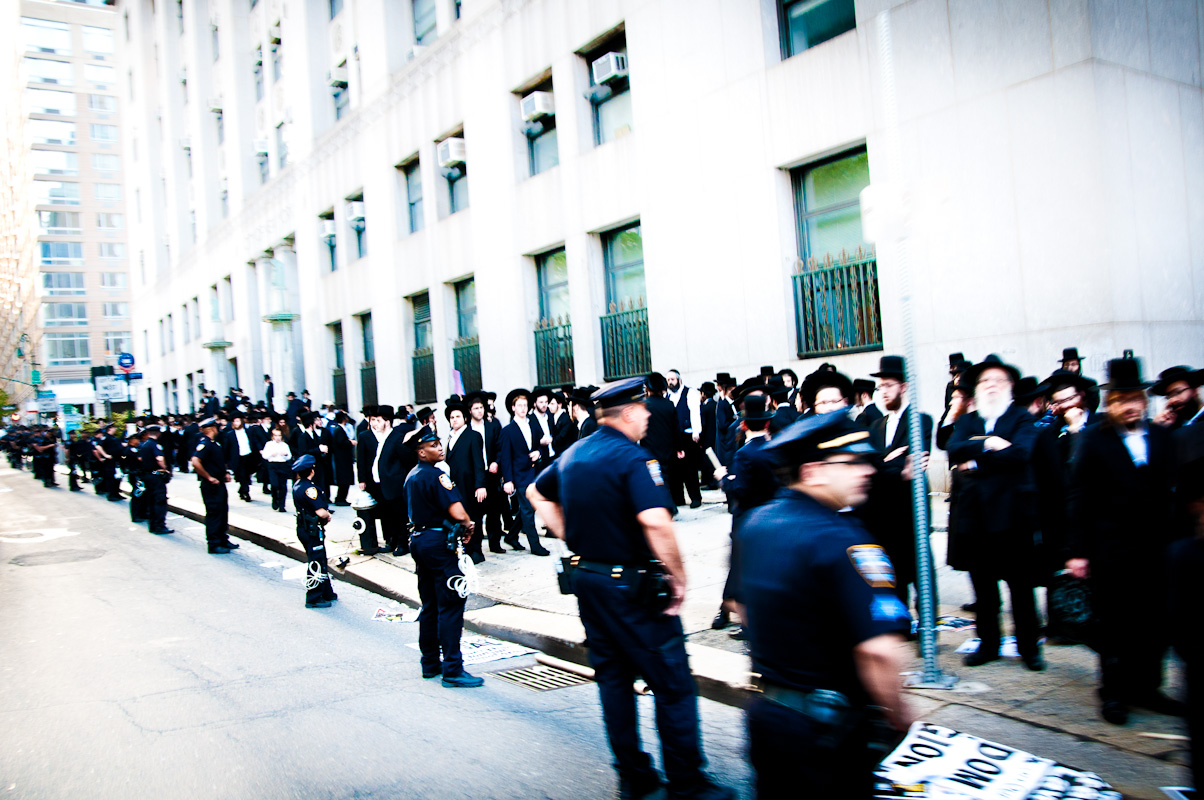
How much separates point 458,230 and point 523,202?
2.63 meters

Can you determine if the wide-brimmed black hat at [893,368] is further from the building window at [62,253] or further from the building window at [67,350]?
the building window at [62,253]

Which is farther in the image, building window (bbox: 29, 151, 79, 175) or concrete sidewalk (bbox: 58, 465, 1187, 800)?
building window (bbox: 29, 151, 79, 175)

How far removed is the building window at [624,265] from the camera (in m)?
15.2

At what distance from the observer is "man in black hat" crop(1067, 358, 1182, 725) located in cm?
443

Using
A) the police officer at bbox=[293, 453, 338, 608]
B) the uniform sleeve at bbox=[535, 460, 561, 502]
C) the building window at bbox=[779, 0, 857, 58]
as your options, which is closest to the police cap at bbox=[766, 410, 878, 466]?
the uniform sleeve at bbox=[535, 460, 561, 502]

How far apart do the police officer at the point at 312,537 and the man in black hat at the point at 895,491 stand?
5.66m

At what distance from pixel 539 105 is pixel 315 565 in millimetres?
10801

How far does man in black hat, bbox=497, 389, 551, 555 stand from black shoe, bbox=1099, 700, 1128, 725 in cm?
655

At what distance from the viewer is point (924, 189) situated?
493 cm

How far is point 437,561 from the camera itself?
6051 mm

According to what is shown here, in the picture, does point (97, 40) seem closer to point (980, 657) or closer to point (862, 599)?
point (980, 657)

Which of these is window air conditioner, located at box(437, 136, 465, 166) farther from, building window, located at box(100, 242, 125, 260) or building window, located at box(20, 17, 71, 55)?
building window, located at box(20, 17, 71, 55)

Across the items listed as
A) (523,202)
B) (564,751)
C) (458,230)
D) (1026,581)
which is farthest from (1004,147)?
(458,230)

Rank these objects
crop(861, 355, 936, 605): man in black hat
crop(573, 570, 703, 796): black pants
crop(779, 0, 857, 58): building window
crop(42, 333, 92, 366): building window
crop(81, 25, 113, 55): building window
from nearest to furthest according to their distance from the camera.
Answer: crop(573, 570, 703, 796): black pants < crop(861, 355, 936, 605): man in black hat < crop(779, 0, 857, 58): building window < crop(42, 333, 92, 366): building window < crop(81, 25, 113, 55): building window
